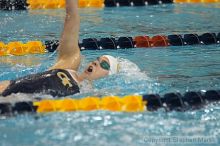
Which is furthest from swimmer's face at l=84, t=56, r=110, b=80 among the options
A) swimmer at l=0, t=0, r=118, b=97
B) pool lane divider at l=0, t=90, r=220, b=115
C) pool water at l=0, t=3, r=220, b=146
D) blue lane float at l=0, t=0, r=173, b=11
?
blue lane float at l=0, t=0, r=173, b=11

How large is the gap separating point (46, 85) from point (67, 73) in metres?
0.22

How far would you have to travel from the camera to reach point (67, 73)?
407cm

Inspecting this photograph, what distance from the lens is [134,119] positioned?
363 centimetres

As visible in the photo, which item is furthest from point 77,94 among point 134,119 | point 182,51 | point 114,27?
point 114,27

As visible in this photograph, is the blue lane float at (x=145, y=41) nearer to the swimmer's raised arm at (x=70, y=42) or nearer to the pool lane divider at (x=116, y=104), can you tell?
the swimmer's raised arm at (x=70, y=42)

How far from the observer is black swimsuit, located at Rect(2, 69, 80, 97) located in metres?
3.93

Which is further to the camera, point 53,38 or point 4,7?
point 4,7

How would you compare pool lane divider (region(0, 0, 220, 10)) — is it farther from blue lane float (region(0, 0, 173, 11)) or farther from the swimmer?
the swimmer

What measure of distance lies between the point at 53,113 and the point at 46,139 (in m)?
0.48

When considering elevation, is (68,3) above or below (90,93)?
above

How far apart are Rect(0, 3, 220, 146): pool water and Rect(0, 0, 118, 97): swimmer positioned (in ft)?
0.45

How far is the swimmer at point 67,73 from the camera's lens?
12.9 ft

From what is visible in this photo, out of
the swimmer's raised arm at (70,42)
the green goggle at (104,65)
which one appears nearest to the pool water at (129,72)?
the green goggle at (104,65)

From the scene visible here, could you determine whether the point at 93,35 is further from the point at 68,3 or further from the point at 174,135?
the point at 174,135
